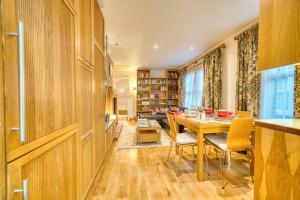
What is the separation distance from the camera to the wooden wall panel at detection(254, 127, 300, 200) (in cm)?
101

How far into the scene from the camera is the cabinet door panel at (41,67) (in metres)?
0.62

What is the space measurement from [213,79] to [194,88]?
5.51ft

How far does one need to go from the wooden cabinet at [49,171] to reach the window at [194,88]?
15.8 feet

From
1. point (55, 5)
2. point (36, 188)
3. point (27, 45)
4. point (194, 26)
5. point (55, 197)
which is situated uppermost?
point (194, 26)

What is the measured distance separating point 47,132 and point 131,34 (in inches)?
125

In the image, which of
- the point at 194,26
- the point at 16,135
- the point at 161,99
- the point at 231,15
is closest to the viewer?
the point at 16,135

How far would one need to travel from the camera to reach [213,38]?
381 cm

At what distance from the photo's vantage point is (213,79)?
4.48 metres

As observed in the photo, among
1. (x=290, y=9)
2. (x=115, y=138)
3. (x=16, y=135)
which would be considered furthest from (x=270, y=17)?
(x=115, y=138)

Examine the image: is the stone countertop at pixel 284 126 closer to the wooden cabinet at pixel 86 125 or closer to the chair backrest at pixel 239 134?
the chair backrest at pixel 239 134

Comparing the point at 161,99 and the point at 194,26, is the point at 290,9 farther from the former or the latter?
the point at 161,99

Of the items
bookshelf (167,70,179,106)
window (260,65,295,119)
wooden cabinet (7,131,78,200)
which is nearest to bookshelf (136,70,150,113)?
bookshelf (167,70,179,106)

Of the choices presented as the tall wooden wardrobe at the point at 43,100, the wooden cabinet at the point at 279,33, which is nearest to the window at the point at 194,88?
the wooden cabinet at the point at 279,33

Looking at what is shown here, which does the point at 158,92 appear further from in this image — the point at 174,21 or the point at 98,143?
the point at 98,143
